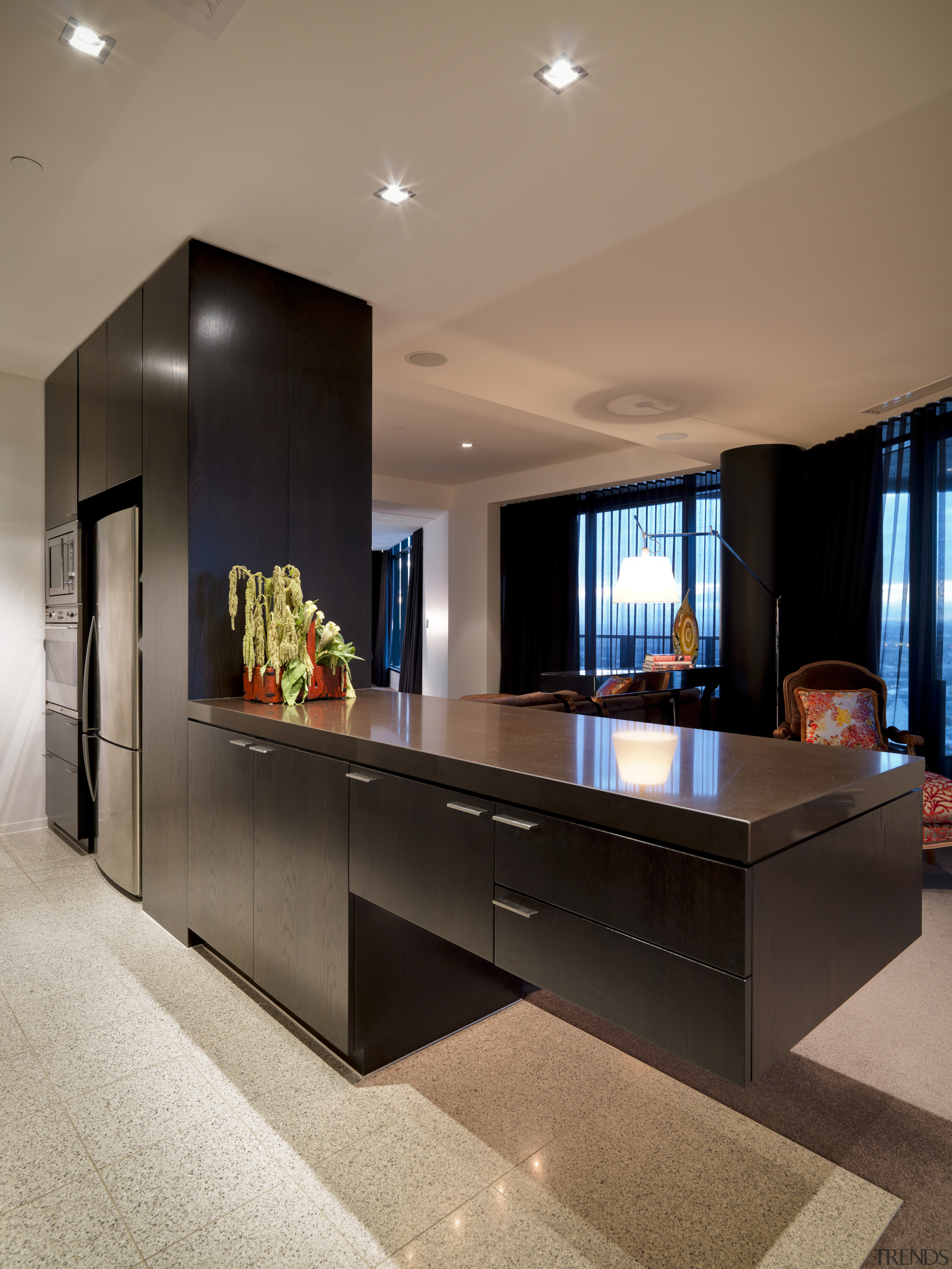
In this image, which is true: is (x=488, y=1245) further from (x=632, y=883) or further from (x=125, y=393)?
(x=125, y=393)

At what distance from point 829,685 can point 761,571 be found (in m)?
0.98

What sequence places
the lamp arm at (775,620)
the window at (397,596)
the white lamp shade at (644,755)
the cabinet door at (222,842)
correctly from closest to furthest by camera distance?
the white lamp shade at (644,755)
the cabinet door at (222,842)
the lamp arm at (775,620)
the window at (397,596)

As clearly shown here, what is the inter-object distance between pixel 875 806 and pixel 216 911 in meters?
1.97

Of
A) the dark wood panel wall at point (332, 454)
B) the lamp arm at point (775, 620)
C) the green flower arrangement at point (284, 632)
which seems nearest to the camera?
the green flower arrangement at point (284, 632)

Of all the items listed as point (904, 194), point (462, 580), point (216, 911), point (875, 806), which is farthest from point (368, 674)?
point (462, 580)

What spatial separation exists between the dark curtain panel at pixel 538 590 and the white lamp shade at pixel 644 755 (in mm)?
5791

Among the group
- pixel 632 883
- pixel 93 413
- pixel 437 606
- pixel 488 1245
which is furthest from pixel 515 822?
pixel 437 606

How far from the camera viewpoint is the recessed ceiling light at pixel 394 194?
2.24 meters

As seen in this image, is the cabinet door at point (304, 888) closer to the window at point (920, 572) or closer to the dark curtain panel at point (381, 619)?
the window at point (920, 572)

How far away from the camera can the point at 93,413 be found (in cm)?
336

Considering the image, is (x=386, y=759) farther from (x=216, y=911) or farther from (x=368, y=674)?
(x=368, y=674)

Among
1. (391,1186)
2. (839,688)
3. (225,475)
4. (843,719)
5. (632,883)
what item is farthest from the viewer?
(839,688)

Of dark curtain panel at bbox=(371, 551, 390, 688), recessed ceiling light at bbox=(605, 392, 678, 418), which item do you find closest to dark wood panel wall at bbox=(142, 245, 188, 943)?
recessed ceiling light at bbox=(605, 392, 678, 418)

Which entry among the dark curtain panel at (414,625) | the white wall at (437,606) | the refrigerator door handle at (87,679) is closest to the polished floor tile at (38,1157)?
the refrigerator door handle at (87,679)
